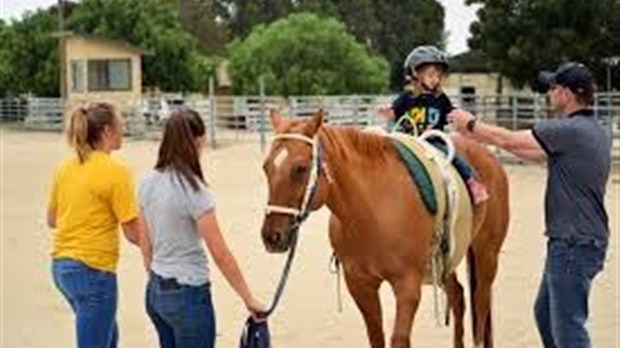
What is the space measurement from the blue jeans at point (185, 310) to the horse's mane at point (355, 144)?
43.8 inches

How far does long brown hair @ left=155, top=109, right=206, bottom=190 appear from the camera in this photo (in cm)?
454

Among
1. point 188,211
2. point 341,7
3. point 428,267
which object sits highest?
point 341,7

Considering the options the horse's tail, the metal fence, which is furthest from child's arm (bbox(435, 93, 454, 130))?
the metal fence

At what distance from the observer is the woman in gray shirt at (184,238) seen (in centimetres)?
454

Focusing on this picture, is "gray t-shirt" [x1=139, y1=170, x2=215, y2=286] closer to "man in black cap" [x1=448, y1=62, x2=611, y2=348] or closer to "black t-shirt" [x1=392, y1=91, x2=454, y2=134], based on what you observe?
"man in black cap" [x1=448, y1=62, x2=611, y2=348]

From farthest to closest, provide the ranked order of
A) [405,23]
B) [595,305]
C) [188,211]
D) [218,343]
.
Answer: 1. [405,23]
2. [595,305]
3. [218,343]
4. [188,211]

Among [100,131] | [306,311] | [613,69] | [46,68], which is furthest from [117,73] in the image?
[100,131]

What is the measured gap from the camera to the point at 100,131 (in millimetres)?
5020

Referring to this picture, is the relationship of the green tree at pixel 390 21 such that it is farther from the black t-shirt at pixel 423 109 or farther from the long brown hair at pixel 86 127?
the long brown hair at pixel 86 127

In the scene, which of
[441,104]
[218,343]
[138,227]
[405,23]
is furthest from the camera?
[405,23]

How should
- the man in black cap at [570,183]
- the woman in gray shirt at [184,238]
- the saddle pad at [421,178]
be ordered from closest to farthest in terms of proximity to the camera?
1. the woman in gray shirt at [184,238]
2. the man in black cap at [570,183]
3. the saddle pad at [421,178]

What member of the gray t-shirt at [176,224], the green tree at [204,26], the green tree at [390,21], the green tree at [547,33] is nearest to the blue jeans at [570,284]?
the gray t-shirt at [176,224]

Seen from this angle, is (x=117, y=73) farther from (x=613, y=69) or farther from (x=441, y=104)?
(x=441, y=104)

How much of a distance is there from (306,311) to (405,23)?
75.6 meters
